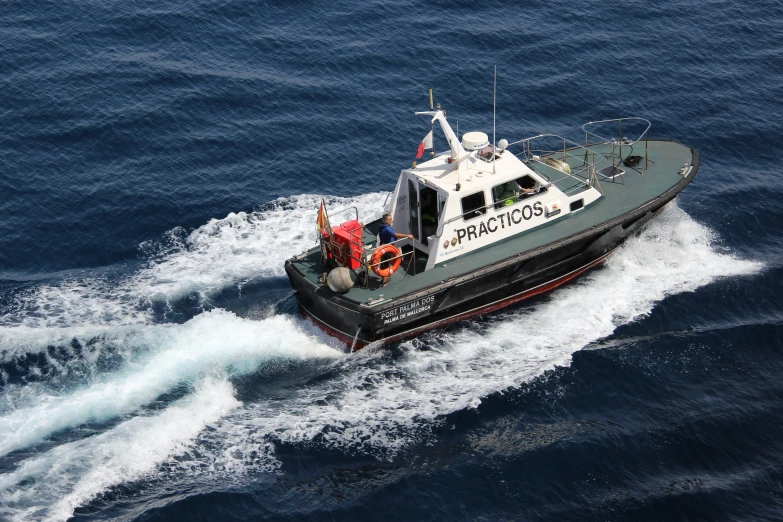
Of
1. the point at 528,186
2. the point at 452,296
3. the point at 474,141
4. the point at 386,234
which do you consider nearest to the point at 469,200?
the point at 474,141

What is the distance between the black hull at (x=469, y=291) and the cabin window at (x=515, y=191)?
1427 millimetres

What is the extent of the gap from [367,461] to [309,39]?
70.0ft

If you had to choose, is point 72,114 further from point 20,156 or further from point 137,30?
point 137,30

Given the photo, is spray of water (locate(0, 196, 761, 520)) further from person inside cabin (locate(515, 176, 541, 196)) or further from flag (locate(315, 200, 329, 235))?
person inside cabin (locate(515, 176, 541, 196))

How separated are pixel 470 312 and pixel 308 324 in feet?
13.4

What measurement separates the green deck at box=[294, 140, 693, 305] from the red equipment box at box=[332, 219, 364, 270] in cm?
61

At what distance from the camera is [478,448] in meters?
18.1

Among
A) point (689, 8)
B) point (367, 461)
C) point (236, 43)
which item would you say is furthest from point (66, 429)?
point (689, 8)

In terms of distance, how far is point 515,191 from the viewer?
73.5 ft

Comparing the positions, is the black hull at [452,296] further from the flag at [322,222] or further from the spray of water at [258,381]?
the flag at [322,222]

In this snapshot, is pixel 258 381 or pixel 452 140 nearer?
pixel 258 381

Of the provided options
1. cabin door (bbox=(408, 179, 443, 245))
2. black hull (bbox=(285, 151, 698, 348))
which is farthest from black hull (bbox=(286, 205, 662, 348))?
cabin door (bbox=(408, 179, 443, 245))

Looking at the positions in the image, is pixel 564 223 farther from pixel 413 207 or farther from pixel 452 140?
pixel 413 207

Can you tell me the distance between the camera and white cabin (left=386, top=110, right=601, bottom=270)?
21.7 meters
